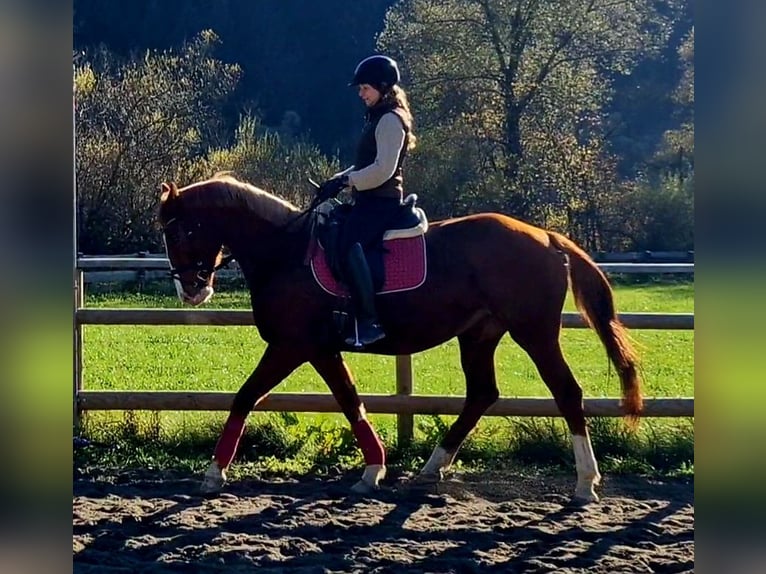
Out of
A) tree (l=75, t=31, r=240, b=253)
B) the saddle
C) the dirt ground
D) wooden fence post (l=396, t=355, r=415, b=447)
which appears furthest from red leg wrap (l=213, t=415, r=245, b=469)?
tree (l=75, t=31, r=240, b=253)

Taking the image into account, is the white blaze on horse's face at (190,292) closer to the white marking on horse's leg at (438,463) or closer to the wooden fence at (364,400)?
the wooden fence at (364,400)

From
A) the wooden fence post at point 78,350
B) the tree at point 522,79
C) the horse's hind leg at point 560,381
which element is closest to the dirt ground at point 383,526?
the horse's hind leg at point 560,381

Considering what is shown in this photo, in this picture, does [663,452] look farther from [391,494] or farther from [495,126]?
[495,126]

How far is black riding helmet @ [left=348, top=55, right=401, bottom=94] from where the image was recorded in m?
4.92

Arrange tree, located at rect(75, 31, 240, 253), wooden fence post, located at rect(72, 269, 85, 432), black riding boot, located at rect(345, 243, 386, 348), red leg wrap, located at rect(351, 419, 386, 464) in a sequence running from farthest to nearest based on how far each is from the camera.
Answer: tree, located at rect(75, 31, 240, 253) < wooden fence post, located at rect(72, 269, 85, 432) < red leg wrap, located at rect(351, 419, 386, 464) < black riding boot, located at rect(345, 243, 386, 348)

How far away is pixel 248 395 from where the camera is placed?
514 cm

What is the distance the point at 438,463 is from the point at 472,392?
44cm

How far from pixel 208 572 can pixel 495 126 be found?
23.0 meters

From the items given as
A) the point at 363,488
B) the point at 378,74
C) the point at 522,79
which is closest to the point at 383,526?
the point at 363,488

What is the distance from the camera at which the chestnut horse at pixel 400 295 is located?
16.7 feet

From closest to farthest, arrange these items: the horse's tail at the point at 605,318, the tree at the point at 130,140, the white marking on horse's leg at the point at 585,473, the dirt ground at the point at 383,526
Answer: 1. the dirt ground at the point at 383,526
2. the white marking on horse's leg at the point at 585,473
3. the horse's tail at the point at 605,318
4. the tree at the point at 130,140

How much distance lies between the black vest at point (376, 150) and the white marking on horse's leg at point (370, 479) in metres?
1.44

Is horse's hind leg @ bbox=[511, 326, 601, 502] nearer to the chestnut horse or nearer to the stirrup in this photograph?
the chestnut horse
